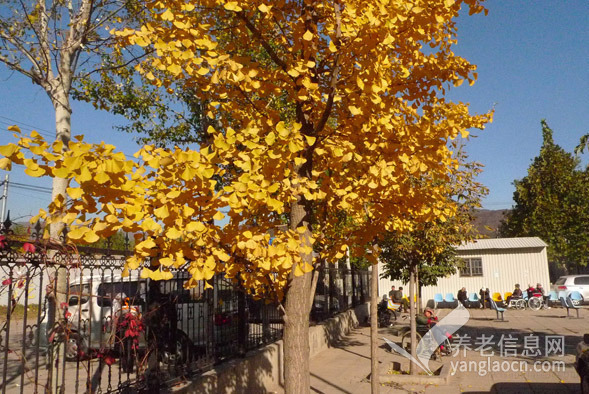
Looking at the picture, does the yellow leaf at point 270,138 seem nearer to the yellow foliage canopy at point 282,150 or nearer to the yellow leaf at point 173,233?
the yellow foliage canopy at point 282,150

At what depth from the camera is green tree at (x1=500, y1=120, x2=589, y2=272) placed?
35.6 m

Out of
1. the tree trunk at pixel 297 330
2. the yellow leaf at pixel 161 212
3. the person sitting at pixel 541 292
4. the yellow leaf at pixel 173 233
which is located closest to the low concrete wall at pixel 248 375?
the tree trunk at pixel 297 330

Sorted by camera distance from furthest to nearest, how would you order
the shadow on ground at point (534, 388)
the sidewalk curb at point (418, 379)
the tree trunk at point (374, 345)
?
the sidewalk curb at point (418, 379)
the shadow on ground at point (534, 388)
the tree trunk at point (374, 345)

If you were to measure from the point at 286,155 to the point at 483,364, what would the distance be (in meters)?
8.99

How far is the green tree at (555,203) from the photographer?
35594 mm

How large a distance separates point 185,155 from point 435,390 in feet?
23.5

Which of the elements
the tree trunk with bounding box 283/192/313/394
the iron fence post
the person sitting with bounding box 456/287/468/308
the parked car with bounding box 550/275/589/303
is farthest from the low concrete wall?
the parked car with bounding box 550/275/589/303

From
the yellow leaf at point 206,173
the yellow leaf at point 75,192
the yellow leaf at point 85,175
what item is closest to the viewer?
the yellow leaf at point 85,175

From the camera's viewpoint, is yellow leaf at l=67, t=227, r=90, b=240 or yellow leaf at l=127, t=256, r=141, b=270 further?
yellow leaf at l=127, t=256, r=141, b=270

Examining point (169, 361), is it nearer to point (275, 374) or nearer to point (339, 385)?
point (275, 374)

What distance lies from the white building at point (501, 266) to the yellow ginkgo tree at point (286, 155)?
76.6 ft

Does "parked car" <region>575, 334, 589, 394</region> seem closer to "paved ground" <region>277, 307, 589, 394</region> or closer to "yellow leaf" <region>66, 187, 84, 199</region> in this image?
"paved ground" <region>277, 307, 589, 394</region>

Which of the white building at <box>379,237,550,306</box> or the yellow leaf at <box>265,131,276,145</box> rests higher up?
the yellow leaf at <box>265,131,276,145</box>

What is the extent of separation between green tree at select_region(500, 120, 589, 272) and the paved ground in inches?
896
